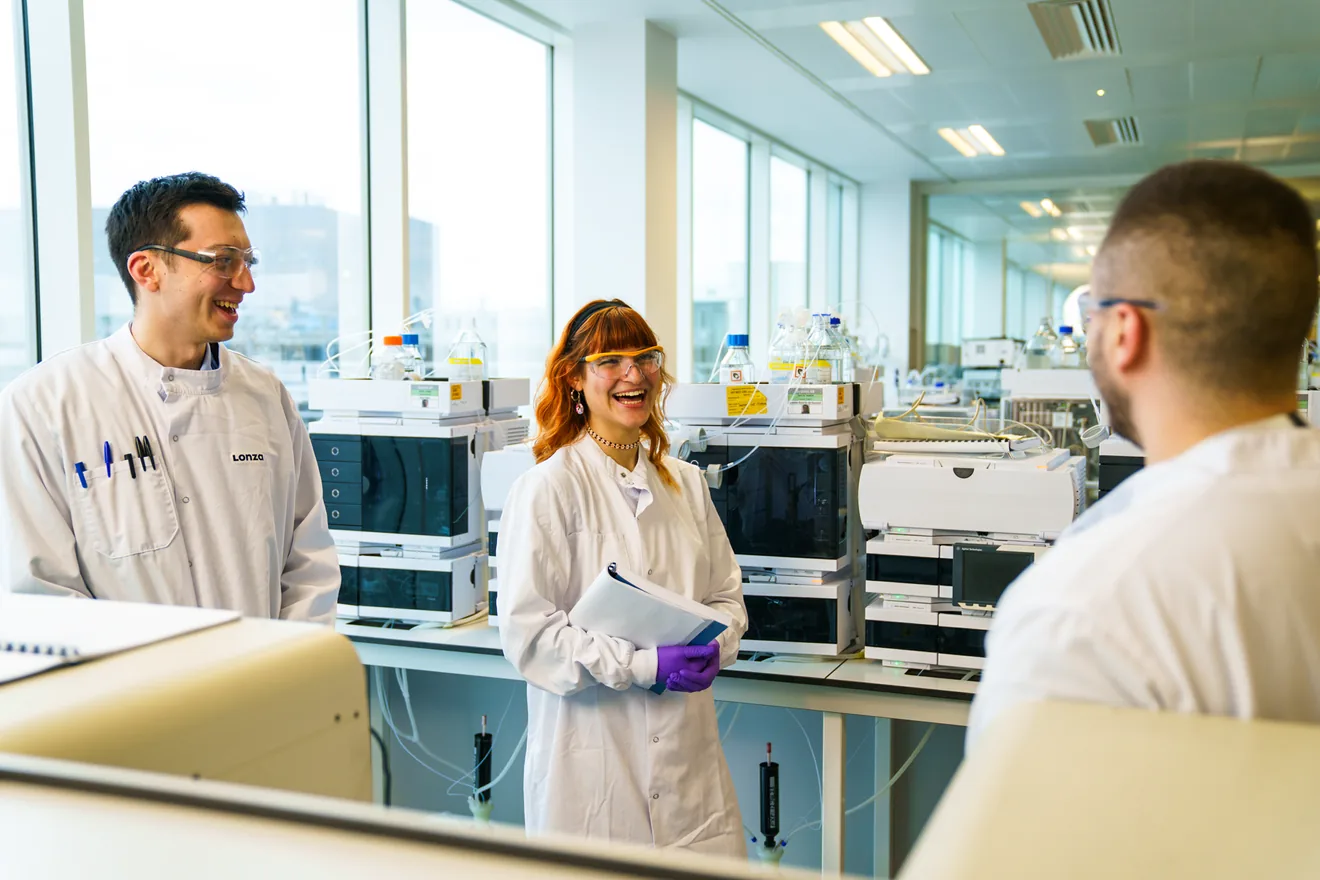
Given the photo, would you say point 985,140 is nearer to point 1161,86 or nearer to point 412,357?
point 1161,86

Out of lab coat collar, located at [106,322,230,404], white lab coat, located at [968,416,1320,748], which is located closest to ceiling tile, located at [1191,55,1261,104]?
lab coat collar, located at [106,322,230,404]

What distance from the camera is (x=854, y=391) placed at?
2637 millimetres

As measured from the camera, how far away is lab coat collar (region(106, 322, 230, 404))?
1.80 metres

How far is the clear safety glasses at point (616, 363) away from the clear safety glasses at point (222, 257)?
2.10 feet

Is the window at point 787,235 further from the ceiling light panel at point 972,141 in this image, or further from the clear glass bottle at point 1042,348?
the clear glass bottle at point 1042,348

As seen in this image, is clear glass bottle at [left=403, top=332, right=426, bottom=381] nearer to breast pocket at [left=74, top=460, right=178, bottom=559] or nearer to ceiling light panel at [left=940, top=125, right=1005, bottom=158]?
breast pocket at [left=74, top=460, right=178, bottom=559]

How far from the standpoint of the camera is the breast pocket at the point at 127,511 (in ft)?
5.55

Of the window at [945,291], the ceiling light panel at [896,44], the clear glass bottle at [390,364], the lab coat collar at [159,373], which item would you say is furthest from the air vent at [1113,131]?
the lab coat collar at [159,373]

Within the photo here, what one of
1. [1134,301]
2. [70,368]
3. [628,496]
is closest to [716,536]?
[628,496]

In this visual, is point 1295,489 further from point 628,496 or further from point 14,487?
point 14,487

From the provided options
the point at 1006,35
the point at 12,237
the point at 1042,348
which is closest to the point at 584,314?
the point at 12,237

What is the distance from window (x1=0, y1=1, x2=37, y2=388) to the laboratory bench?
147 centimetres

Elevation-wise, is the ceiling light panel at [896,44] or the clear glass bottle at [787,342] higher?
the ceiling light panel at [896,44]

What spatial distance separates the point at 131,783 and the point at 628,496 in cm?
160
